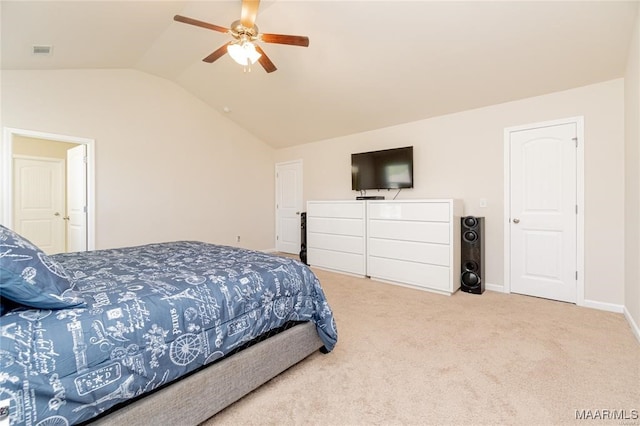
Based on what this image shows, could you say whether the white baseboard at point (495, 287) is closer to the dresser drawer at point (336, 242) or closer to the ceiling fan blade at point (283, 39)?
the dresser drawer at point (336, 242)

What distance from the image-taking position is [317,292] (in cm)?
197

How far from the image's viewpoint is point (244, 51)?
7.98 feet

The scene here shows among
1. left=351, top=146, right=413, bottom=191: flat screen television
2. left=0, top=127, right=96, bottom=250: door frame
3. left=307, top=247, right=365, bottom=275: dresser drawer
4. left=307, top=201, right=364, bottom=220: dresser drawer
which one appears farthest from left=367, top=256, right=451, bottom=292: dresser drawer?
left=0, top=127, right=96, bottom=250: door frame

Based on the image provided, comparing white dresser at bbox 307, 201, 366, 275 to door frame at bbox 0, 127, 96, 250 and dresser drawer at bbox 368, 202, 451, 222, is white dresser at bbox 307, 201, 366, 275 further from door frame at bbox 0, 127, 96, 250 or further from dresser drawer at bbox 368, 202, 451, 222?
door frame at bbox 0, 127, 96, 250

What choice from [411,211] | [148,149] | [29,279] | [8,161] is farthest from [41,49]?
[411,211]

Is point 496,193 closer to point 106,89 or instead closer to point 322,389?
point 322,389

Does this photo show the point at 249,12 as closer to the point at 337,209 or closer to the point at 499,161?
the point at 337,209

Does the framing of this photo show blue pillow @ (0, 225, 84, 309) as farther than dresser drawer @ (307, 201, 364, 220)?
No

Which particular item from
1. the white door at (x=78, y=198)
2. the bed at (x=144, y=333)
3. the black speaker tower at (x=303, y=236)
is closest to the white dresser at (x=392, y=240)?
the black speaker tower at (x=303, y=236)

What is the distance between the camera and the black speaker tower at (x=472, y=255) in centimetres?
340

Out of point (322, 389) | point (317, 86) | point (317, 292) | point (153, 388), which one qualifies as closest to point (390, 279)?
point (317, 292)

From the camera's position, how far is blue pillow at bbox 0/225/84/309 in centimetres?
100

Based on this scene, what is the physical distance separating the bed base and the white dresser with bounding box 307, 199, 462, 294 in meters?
2.15

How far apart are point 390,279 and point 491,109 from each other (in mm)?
2483
